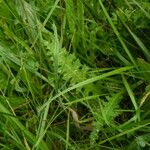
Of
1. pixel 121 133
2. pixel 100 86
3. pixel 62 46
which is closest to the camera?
pixel 121 133

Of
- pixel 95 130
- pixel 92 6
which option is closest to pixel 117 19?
pixel 92 6

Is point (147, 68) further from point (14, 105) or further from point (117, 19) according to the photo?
point (14, 105)

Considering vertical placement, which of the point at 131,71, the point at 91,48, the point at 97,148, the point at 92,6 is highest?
the point at 92,6

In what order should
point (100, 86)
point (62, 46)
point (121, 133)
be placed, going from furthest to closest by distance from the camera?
1. point (62, 46)
2. point (100, 86)
3. point (121, 133)

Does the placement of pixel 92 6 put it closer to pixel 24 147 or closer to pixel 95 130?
pixel 95 130

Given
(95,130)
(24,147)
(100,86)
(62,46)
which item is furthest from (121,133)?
(62,46)

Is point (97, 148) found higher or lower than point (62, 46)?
lower

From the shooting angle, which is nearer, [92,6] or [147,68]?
[147,68]
